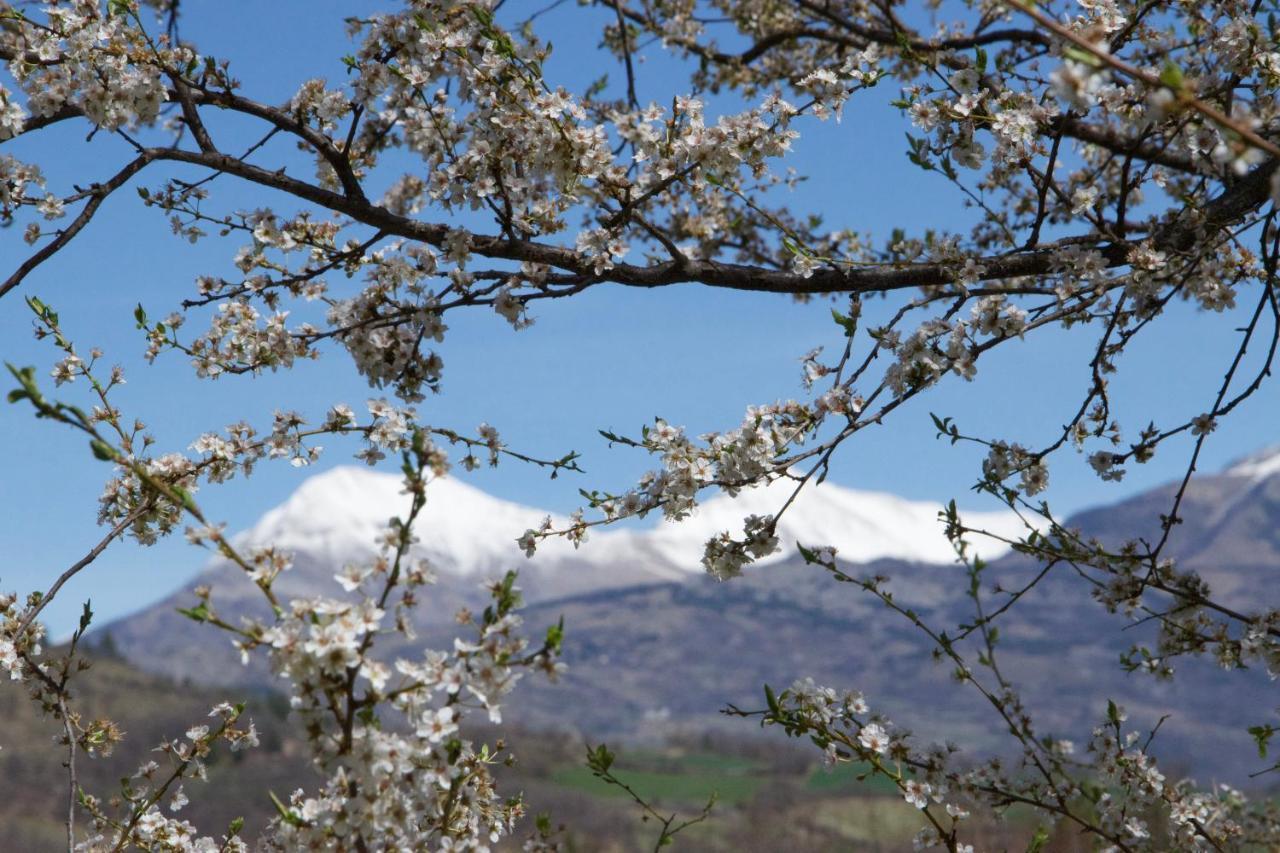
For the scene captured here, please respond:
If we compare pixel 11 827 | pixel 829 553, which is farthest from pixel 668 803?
pixel 829 553

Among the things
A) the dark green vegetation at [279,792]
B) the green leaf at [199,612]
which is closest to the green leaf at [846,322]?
the green leaf at [199,612]

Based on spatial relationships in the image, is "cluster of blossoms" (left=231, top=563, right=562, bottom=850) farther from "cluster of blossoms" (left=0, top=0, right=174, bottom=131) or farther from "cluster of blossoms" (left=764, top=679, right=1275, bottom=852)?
"cluster of blossoms" (left=0, top=0, right=174, bottom=131)

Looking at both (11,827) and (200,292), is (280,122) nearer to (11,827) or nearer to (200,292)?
(200,292)

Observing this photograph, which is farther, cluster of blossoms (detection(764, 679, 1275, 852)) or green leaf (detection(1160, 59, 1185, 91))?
cluster of blossoms (detection(764, 679, 1275, 852))

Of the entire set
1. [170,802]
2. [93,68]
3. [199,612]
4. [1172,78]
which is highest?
[93,68]

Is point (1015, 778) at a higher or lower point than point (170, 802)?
higher

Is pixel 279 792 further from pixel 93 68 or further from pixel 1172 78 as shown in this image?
pixel 1172 78

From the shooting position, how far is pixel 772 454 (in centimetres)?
473

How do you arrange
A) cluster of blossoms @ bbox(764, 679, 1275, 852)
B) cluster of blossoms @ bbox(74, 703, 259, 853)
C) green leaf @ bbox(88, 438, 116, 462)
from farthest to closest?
1. cluster of blossoms @ bbox(74, 703, 259, 853)
2. cluster of blossoms @ bbox(764, 679, 1275, 852)
3. green leaf @ bbox(88, 438, 116, 462)

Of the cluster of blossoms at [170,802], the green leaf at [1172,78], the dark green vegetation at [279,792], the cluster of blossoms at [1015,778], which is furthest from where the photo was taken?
the dark green vegetation at [279,792]

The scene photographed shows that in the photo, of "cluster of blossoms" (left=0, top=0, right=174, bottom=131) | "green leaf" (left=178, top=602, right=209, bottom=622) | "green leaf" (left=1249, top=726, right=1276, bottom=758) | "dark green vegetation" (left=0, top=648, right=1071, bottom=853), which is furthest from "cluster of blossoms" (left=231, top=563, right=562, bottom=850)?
"dark green vegetation" (left=0, top=648, right=1071, bottom=853)

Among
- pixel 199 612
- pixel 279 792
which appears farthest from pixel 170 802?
pixel 279 792

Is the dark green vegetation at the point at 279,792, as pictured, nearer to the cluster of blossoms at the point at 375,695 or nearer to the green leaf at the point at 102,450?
the cluster of blossoms at the point at 375,695

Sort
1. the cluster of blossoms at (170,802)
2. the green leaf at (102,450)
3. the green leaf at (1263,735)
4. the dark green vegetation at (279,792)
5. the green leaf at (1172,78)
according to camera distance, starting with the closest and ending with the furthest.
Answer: the green leaf at (1172,78), the green leaf at (102,450), the cluster of blossoms at (170,802), the green leaf at (1263,735), the dark green vegetation at (279,792)
